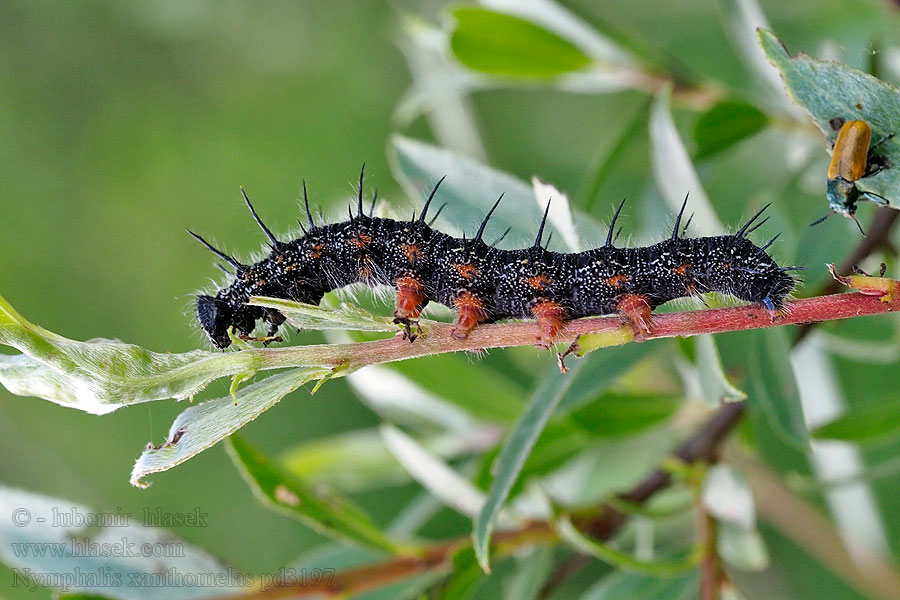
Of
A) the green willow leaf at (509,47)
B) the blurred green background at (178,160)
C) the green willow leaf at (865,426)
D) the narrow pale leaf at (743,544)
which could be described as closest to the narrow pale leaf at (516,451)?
the narrow pale leaf at (743,544)

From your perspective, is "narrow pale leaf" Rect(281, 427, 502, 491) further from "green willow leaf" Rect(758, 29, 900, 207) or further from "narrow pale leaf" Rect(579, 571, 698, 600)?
"green willow leaf" Rect(758, 29, 900, 207)

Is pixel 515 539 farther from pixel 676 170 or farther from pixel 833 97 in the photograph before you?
pixel 833 97

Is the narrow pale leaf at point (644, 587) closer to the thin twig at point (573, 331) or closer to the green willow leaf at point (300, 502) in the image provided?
the green willow leaf at point (300, 502)

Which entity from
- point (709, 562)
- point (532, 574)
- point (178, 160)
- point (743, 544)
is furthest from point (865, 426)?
point (178, 160)

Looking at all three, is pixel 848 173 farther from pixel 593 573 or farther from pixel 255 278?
pixel 593 573

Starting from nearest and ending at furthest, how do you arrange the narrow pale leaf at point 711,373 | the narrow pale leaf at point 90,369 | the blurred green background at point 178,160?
the narrow pale leaf at point 90,369 → the narrow pale leaf at point 711,373 → the blurred green background at point 178,160

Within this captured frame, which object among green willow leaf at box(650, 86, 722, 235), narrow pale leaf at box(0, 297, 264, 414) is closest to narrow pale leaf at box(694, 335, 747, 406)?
green willow leaf at box(650, 86, 722, 235)
